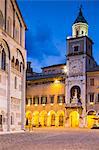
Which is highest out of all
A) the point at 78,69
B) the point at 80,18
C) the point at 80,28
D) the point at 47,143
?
the point at 80,18

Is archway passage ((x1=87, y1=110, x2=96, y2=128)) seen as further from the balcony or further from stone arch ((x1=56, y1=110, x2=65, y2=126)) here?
stone arch ((x1=56, y1=110, x2=65, y2=126))

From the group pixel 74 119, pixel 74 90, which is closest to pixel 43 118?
pixel 74 119

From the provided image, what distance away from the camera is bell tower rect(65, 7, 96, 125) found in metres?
60.3

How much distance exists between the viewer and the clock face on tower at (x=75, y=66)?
61.4 metres

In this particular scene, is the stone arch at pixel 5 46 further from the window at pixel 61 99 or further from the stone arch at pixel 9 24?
the window at pixel 61 99

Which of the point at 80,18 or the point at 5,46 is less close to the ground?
the point at 80,18

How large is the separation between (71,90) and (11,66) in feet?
94.3

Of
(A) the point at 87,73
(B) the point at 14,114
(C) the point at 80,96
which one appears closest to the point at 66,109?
(C) the point at 80,96

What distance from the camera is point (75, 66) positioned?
6209 centimetres

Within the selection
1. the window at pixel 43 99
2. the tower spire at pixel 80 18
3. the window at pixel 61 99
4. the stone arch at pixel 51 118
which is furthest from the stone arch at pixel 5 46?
the tower spire at pixel 80 18

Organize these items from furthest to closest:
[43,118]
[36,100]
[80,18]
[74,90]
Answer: [80,18], [36,100], [43,118], [74,90]

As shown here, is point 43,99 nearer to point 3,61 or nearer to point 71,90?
point 71,90

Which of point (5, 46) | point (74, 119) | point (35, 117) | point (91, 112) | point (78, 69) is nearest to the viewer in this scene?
point (5, 46)

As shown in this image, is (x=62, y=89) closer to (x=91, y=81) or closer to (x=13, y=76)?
(x=91, y=81)
